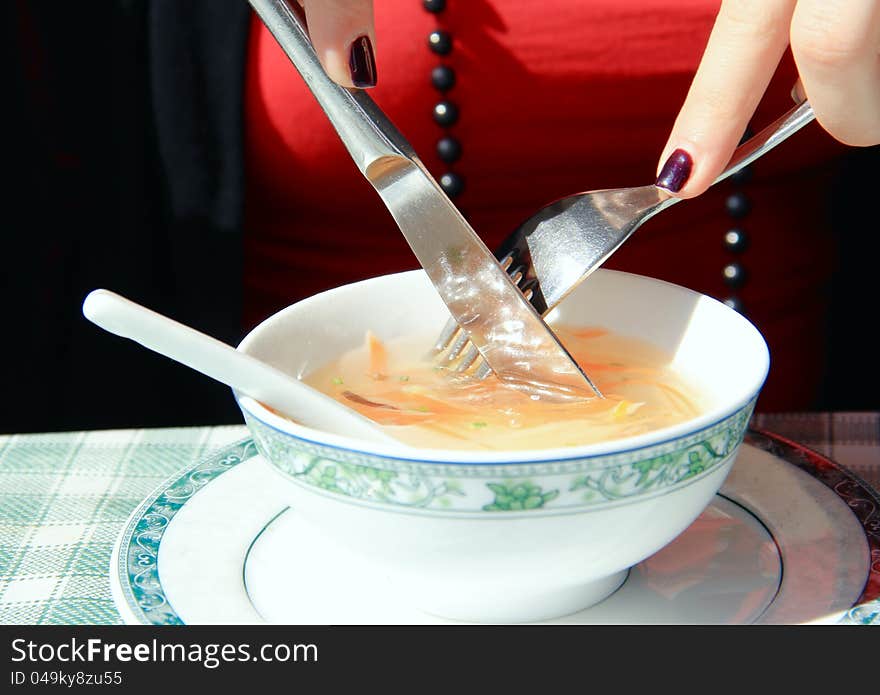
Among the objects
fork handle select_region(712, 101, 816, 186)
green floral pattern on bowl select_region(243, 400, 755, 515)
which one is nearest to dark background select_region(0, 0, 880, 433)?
fork handle select_region(712, 101, 816, 186)

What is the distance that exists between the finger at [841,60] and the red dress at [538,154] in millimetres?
378

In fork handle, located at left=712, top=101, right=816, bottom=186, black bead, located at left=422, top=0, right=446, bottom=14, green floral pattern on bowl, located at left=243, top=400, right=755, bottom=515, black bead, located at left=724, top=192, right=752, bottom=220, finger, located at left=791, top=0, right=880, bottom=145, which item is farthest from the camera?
black bead, located at left=724, top=192, right=752, bottom=220

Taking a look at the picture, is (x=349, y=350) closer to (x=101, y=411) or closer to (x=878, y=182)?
(x=101, y=411)

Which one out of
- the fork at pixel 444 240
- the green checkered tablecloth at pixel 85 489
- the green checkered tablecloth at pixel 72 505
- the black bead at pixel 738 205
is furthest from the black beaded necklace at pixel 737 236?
the green checkered tablecloth at pixel 72 505

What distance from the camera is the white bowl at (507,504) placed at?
51cm

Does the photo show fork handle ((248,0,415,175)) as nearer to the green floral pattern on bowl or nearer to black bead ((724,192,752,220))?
the green floral pattern on bowl

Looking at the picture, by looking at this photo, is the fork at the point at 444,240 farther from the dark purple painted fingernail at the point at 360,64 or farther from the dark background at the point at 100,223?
the dark background at the point at 100,223

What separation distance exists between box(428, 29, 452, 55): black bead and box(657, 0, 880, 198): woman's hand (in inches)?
14.5

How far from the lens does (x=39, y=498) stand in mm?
791

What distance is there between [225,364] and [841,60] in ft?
1.37

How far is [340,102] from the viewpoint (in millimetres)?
708

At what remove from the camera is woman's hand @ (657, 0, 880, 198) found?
629 millimetres

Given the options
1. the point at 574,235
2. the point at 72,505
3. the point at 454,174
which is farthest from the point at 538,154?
the point at 72,505

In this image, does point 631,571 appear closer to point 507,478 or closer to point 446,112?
point 507,478
